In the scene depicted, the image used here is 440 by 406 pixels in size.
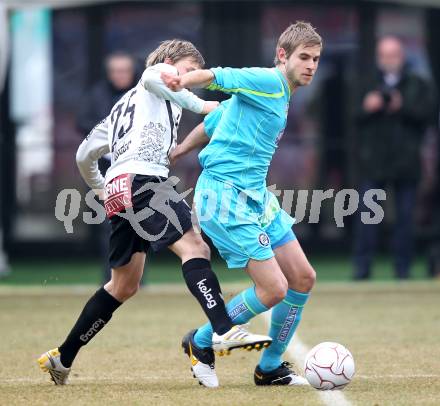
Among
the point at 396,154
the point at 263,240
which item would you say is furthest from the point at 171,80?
the point at 396,154

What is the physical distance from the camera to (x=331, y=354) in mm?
7105

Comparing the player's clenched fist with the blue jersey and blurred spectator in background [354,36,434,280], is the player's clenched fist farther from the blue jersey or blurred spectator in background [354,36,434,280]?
blurred spectator in background [354,36,434,280]

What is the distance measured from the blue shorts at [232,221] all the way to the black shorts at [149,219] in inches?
4.9

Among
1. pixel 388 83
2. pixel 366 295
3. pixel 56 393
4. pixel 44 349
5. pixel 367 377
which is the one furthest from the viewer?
pixel 388 83

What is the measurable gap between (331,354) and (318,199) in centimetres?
769

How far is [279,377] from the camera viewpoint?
738cm

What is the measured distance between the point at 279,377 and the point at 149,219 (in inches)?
46.3

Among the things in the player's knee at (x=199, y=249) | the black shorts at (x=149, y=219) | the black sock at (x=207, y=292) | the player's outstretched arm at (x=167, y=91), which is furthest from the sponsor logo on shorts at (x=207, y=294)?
the player's outstretched arm at (x=167, y=91)

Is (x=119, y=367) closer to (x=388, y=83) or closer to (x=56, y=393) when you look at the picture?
(x=56, y=393)

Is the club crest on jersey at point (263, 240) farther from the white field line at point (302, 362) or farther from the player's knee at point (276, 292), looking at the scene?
the white field line at point (302, 362)

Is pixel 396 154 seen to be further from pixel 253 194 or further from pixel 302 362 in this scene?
pixel 253 194

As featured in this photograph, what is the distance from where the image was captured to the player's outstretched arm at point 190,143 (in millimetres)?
7359

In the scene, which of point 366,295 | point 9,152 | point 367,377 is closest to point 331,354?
point 367,377

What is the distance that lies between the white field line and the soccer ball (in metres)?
0.05
